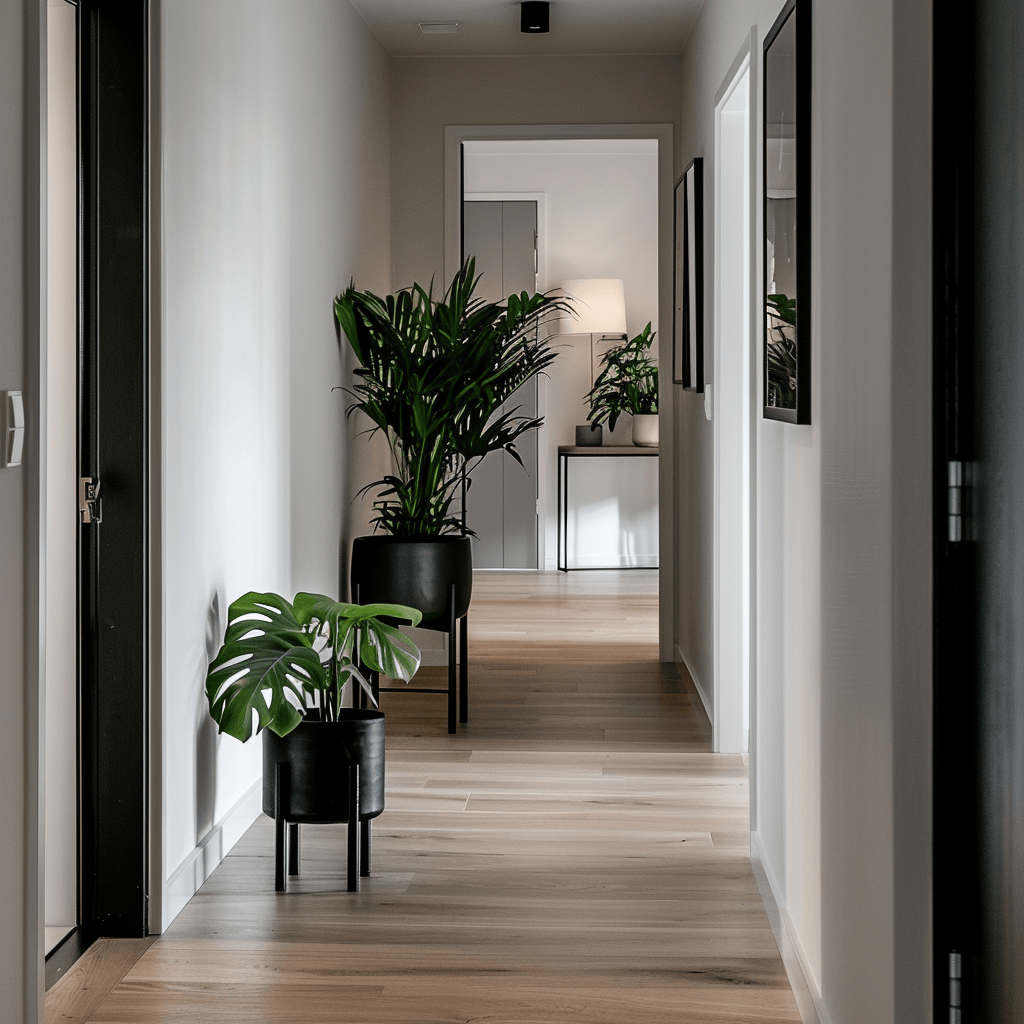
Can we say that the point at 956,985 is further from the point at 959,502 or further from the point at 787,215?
the point at 787,215

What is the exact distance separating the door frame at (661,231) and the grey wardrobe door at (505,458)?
112 inches

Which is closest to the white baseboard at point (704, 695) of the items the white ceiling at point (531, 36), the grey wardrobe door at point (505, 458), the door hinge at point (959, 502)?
the white ceiling at point (531, 36)

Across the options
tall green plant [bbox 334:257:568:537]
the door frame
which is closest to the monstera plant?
tall green plant [bbox 334:257:568:537]

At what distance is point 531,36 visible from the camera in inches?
202

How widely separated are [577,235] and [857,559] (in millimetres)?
6940

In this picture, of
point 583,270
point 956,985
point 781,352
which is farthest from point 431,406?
point 583,270

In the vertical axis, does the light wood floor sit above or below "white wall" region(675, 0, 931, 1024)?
below

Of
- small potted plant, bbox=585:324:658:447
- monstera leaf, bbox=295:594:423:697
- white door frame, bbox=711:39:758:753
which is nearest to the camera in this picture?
monstera leaf, bbox=295:594:423:697

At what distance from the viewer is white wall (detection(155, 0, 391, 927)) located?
108 inches

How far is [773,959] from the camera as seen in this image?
2547mm

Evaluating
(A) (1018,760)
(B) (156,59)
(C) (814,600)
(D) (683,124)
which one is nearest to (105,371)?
(B) (156,59)

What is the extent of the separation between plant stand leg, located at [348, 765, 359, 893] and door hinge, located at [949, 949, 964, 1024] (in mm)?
1567

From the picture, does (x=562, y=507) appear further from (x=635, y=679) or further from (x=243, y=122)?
(x=243, y=122)

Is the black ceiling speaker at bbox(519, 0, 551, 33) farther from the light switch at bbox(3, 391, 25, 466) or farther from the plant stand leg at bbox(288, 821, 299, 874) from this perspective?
the light switch at bbox(3, 391, 25, 466)
